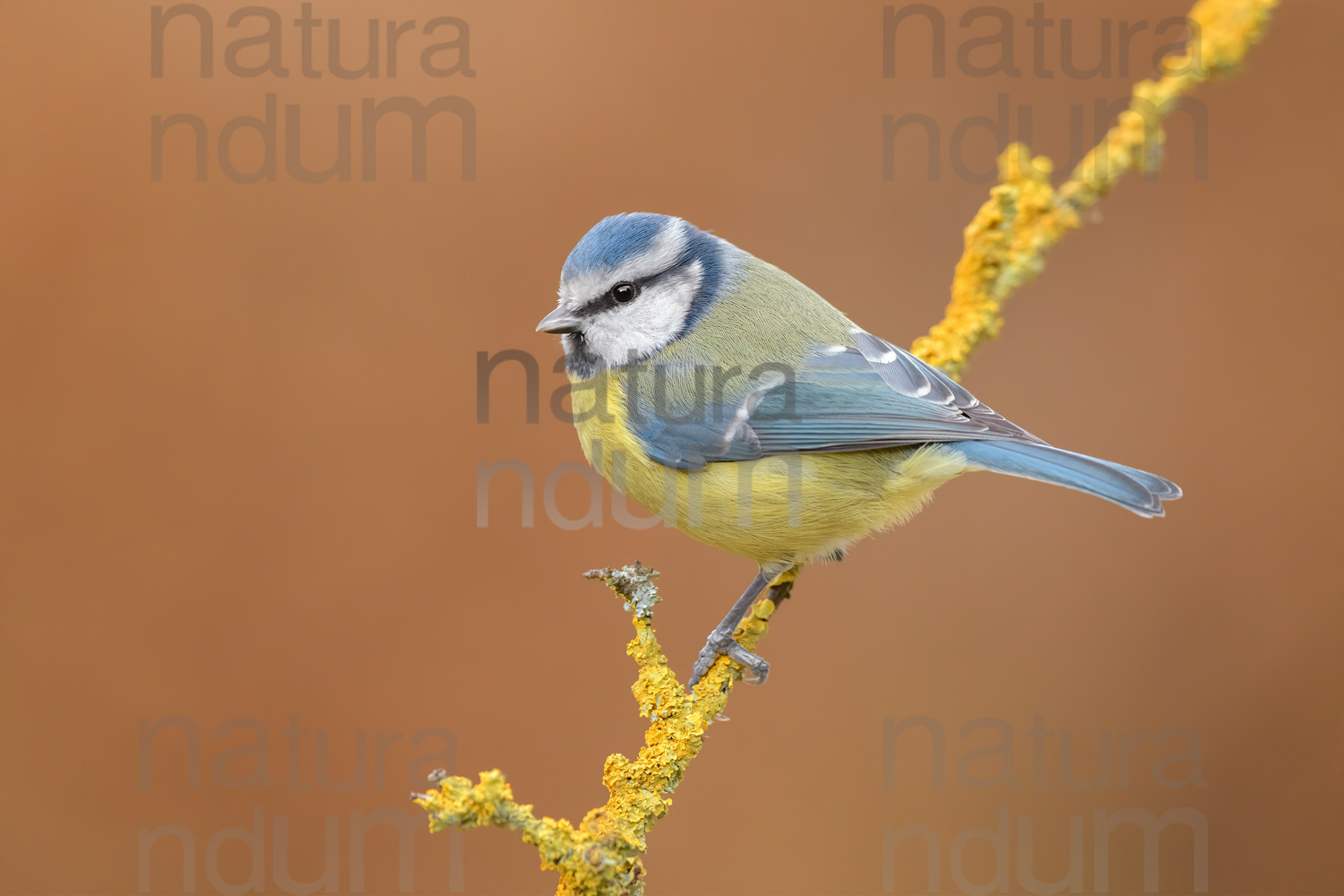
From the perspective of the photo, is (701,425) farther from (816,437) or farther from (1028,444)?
(1028,444)

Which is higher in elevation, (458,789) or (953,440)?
(953,440)

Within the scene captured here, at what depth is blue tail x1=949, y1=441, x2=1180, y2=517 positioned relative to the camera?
4.82 feet

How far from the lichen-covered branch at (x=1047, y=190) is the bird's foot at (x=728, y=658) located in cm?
72

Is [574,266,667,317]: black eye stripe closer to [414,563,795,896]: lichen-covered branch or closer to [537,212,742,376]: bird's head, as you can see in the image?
[537,212,742,376]: bird's head

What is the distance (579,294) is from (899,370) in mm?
604

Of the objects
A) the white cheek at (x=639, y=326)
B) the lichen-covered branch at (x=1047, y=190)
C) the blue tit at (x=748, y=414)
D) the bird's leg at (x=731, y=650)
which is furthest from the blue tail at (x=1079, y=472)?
the white cheek at (x=639, y=326)

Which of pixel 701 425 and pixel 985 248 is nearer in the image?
pixel 701 425

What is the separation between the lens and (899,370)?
1.77 metres

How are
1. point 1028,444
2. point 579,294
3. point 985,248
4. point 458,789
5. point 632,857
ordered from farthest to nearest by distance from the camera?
point 985,248, point 579,294, point 1028,444, point 632,857, point 458,789

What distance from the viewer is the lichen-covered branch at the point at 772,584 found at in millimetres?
1124

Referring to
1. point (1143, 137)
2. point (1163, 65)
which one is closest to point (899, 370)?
point (1143, 137)

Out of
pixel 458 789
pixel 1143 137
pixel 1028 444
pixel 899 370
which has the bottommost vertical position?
pixel 458 789

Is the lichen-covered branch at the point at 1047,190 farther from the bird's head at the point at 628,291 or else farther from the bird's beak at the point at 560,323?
the bird's beak at the point at 560,323

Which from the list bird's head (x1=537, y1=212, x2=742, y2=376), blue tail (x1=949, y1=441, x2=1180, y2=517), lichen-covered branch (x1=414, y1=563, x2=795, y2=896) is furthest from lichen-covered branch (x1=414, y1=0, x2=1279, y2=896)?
bird's head (x1=537, y1=212, x2=742, y2=376)
